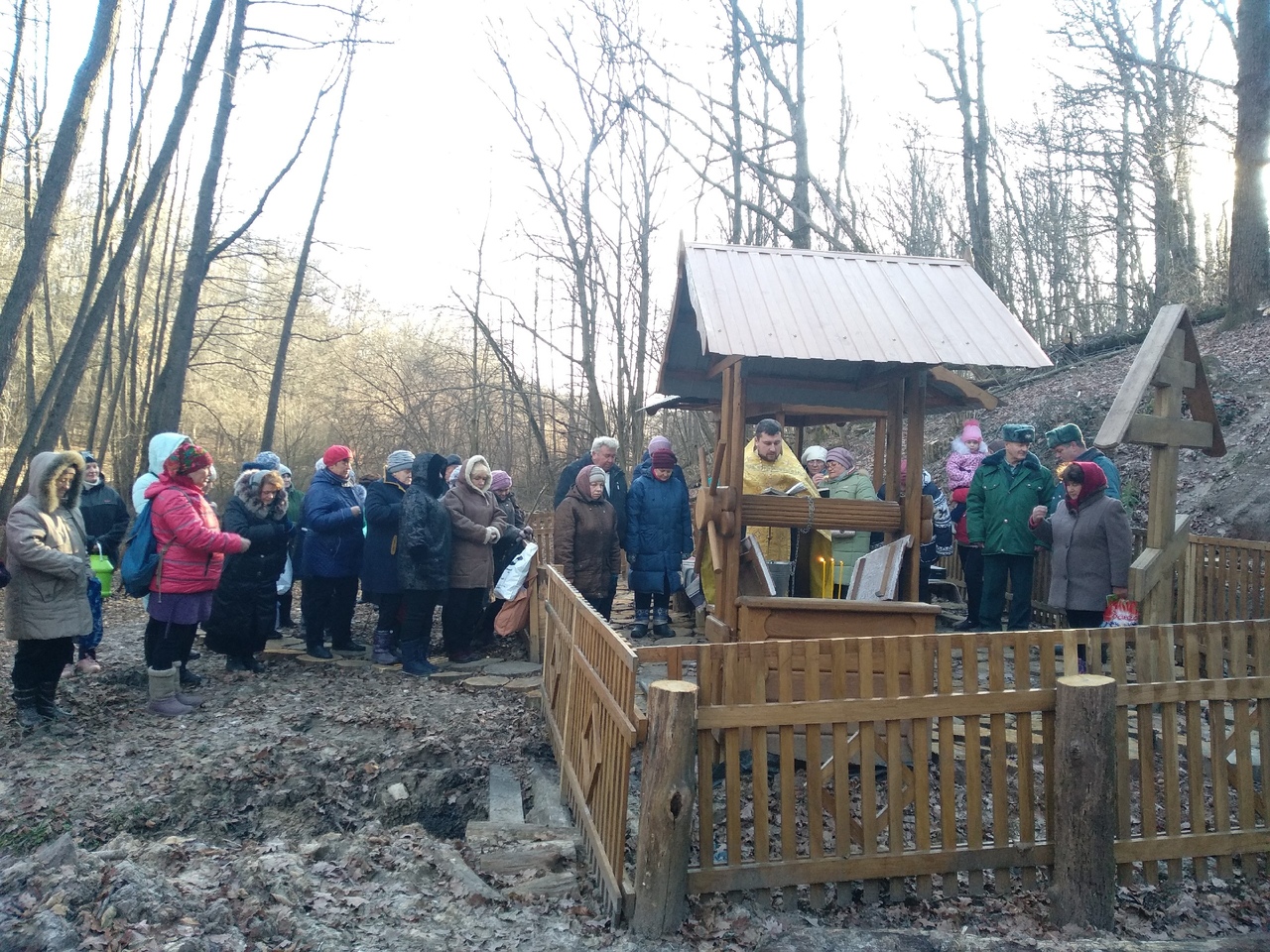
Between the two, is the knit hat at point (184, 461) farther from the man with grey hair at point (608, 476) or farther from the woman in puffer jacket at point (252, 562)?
the man with grey hair at point (608, 476)

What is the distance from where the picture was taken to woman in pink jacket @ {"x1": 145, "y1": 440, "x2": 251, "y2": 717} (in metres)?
5.86

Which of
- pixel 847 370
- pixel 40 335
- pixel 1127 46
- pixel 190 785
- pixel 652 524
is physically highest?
pixel 1127 46

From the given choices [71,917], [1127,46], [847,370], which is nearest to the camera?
[71,917]

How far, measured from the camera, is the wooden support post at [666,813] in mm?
3068

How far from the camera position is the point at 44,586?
542cm

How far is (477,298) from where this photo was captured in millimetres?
20891

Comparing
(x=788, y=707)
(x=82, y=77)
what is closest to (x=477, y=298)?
(x=82, y=77)

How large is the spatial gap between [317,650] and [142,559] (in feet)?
5.95

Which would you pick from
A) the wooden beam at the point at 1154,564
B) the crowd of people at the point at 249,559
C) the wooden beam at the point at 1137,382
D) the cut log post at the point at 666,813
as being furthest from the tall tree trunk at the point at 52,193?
the wooden beam at the point at 1154,564

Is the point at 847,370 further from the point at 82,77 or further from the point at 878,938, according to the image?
the point at 82,77

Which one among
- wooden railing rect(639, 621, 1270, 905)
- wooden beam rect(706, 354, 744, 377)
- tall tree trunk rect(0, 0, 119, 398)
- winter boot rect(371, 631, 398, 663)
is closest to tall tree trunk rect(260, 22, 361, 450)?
tall tree trunk rect(0, 0, 119, 398)

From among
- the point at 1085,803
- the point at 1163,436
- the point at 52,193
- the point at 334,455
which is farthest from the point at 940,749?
the point at 52,193

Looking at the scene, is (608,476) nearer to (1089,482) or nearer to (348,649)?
(348,649)

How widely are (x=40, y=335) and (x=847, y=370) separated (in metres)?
22.0
